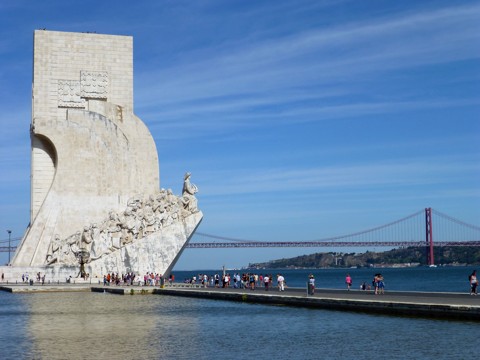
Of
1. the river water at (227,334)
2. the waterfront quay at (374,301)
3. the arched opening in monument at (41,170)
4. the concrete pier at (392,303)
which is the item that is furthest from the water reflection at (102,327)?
the arched opening in monument at (41,170)

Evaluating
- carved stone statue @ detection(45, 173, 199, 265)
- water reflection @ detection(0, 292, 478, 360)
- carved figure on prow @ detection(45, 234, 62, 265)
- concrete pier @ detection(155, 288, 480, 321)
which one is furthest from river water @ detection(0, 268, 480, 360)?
carved figure on prow @ detection(45, 234, 62, 265)

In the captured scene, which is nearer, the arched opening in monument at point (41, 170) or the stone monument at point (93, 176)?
the stone monument at point (93, 176)

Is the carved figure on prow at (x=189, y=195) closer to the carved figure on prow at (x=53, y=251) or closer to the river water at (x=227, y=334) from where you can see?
the carved figure on prow at (x=53, y=251)

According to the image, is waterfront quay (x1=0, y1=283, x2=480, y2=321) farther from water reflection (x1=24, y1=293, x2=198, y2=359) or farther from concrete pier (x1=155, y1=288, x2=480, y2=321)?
water reflection (x1=24, y1=293, x2=198, y2=359)

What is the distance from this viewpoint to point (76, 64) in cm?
3114

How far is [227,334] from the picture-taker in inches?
459

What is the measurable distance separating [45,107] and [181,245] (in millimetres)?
7252

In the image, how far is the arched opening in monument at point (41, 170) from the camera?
30.4 m

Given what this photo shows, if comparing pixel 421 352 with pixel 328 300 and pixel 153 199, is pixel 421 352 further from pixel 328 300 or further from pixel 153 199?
pixel 153 199

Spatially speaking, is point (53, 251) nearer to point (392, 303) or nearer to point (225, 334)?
point (392, 303)

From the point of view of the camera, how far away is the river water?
964 centimetres

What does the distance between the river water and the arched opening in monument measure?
48.6 feet

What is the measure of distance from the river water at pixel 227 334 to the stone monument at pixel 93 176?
1216cm

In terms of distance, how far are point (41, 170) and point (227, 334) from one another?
66.7 feet
